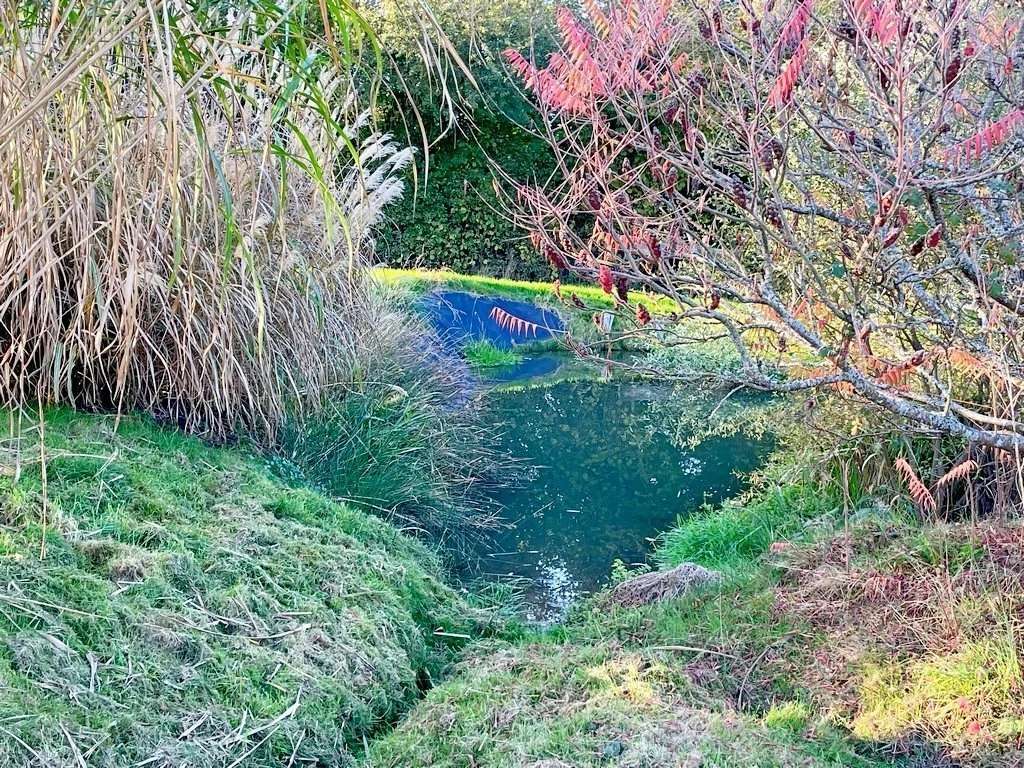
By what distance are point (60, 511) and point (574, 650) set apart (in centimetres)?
167

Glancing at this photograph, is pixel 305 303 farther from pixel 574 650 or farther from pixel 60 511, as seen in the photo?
pixel 574 650

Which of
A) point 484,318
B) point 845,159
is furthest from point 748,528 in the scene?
point 484,318

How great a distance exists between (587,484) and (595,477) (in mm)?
180

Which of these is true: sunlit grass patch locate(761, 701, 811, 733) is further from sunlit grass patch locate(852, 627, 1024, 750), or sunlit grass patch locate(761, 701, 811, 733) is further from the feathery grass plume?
the feathery grass plume

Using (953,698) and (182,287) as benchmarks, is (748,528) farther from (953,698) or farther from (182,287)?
(182,287)

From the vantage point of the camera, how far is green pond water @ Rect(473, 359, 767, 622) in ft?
15.8

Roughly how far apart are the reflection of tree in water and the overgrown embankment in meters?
1.34

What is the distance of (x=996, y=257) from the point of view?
333cm

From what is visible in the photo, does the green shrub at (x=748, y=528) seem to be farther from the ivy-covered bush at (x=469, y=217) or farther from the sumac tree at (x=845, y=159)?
the ivy-covered bush at (x=469, y=217)

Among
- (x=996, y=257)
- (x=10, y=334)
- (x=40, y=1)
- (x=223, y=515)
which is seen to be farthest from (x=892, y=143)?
(x=10, y=334)

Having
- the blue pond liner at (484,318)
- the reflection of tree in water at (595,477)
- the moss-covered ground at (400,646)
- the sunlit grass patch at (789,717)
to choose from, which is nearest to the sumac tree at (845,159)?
the moss-covered ground at (400,646)

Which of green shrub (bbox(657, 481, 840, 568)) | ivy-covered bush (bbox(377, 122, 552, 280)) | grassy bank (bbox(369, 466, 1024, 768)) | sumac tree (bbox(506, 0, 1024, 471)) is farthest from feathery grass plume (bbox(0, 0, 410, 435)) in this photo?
ivy-covered bush (bbox(377, 122, 552, 280))

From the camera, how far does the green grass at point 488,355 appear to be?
9445 millimetres

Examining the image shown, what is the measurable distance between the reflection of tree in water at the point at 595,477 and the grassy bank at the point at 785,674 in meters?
1.23
